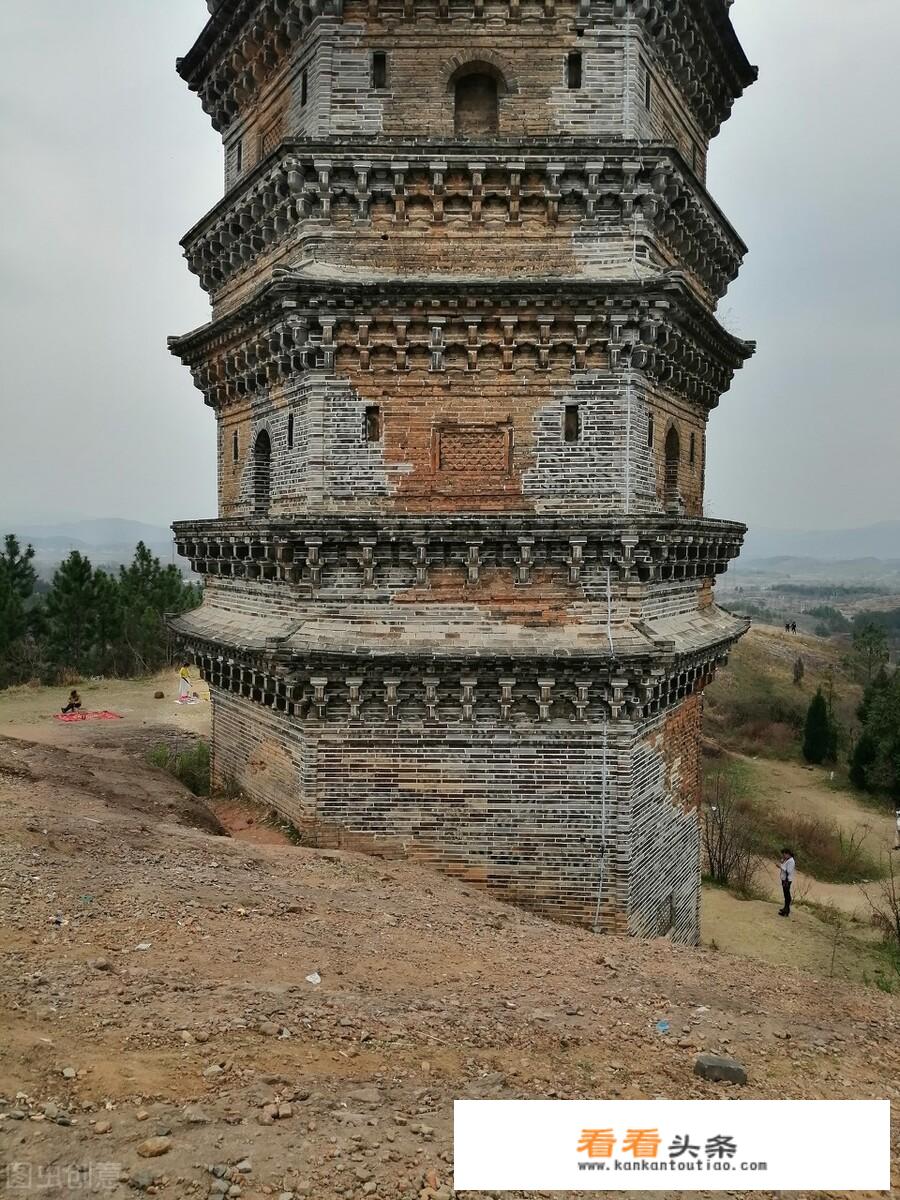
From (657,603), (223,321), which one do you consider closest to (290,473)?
(223,321)

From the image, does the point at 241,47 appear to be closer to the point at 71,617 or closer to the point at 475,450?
the point at 475,450

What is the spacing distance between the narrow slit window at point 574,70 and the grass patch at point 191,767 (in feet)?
44.6

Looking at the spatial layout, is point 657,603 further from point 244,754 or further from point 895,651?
point 895,651

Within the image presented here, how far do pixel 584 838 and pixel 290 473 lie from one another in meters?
6.95

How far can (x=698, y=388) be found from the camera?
602 inches

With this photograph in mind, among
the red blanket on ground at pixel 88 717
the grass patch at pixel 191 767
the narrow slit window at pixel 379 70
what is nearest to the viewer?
the narrow slit window at pixel 379 70

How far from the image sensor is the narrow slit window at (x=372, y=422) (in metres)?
12.8

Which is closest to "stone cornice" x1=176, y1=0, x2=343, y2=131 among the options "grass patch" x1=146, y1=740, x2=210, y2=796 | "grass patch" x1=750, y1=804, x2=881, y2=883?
"grass patch" x1=146, y1=740, x2=210, y2=796

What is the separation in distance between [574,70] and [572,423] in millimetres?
5337

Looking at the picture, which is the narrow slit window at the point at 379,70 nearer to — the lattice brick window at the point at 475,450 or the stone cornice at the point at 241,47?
the stone cornice at the point at 241,47

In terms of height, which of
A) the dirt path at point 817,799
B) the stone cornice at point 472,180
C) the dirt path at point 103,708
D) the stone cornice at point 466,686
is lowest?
the dirt path at point 817,799

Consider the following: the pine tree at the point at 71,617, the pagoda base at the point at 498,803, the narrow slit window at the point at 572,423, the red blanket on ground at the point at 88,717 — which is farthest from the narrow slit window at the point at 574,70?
the pine tree at the point at 71,617

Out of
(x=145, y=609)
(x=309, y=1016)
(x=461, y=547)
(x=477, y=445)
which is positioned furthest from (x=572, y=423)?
(x=145, y=609)

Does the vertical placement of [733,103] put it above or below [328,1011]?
above
